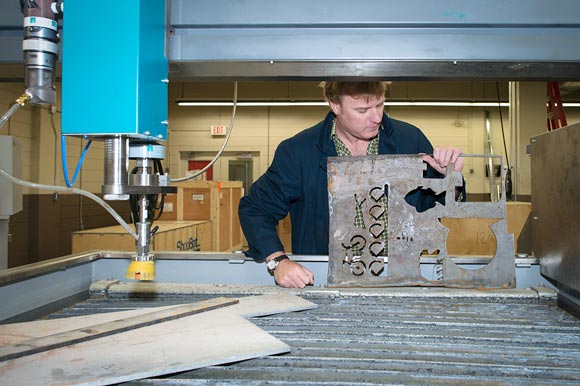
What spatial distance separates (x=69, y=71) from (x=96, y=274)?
81cm

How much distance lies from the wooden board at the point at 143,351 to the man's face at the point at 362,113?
880 mm

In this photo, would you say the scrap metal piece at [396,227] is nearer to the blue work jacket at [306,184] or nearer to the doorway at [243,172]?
the blue work jacket at [306,184]

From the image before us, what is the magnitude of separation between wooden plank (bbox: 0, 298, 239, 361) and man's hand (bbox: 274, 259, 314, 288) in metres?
0.24

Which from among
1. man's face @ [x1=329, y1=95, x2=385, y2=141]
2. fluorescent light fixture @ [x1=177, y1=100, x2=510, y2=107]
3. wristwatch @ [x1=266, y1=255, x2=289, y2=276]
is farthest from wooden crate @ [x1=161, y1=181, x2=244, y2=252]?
wristwatch @ [x1=266, y1=255, x2=289, y2=276]

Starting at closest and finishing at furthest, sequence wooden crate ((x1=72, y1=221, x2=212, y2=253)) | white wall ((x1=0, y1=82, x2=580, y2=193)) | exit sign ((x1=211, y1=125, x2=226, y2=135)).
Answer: wooden crate ((x1=72, y1=221, x2=212, y2=253)) < white wall ((x1=0, y1=82, x2=580, y2=193)) < exit sign ((x1=211, y1=125, x2=226, y2=135))

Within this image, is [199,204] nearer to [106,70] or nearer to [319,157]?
[319,157]

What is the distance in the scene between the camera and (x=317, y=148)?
1877 millimetres

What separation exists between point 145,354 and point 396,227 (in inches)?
30.0

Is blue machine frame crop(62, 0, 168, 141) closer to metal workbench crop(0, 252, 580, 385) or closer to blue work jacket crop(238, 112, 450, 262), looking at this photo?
metal workbench crop(0, 252, 580, 385)

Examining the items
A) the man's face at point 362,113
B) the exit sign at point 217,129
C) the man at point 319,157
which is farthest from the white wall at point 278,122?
the man's face at point 362,113

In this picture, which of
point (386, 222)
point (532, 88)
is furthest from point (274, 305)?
point (532, 88)

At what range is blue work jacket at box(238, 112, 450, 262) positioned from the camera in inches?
71.9

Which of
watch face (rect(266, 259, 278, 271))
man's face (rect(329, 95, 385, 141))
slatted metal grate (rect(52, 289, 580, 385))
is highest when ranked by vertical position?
man's face (rect(329, 95, 385, 141))

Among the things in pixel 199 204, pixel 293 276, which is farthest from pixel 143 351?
pixel 199 204
